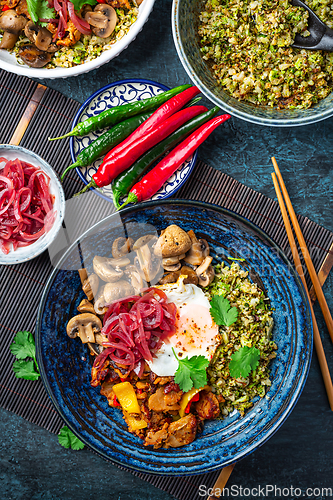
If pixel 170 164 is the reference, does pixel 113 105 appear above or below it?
above

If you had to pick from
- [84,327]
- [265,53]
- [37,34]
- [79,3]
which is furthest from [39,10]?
[84,327]

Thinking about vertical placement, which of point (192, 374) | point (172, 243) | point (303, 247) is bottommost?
point (192, 374)

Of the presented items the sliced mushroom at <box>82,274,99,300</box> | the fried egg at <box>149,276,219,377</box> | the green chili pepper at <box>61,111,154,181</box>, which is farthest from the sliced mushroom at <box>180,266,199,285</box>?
the green chili pepper at <box>61,111,154,181</box>

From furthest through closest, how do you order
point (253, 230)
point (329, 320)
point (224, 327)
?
point (329, 320), point (224, 327), point (253, 230)

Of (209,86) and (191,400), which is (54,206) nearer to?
(209,86)

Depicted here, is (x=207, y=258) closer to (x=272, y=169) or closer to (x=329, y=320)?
(x=272, y=169)

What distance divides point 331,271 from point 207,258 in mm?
1130

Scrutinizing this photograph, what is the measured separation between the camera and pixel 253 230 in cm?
250

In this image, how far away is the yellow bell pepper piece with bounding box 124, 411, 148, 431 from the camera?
2561mm

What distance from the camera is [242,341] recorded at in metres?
2.61

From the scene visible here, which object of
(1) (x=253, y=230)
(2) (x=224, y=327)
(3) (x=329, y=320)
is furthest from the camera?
(3) (x=329, y=320)

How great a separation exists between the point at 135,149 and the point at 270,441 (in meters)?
2.71

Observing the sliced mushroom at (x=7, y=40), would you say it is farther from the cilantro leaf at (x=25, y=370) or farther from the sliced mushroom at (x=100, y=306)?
the cilantro leaf at (x=25, y=370)

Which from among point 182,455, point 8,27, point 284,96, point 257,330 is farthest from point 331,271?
point 8,27
